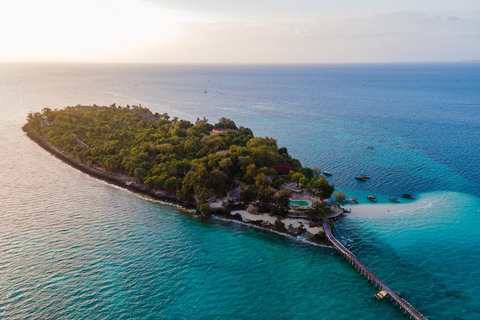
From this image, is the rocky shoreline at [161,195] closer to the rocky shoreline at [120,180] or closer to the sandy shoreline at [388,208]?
the rocky shoreline at [120,180]

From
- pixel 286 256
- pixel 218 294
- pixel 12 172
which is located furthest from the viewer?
pixel 12 172

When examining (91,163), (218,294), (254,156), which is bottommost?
(218,294)

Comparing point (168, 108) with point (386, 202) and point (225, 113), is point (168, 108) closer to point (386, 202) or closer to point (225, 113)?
point (225, 113)

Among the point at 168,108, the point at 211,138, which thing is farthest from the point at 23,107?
the point at 211,138

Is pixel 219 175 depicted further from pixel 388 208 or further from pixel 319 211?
pixel 388 208

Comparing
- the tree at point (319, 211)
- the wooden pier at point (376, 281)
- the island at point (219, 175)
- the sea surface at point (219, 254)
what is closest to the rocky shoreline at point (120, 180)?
the island at point (219, 175)

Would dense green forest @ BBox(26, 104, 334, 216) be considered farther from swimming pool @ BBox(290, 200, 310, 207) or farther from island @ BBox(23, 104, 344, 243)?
swimming pool @ BBox(290, 200, 310, 207)

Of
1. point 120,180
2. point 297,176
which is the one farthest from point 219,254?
point 120,180

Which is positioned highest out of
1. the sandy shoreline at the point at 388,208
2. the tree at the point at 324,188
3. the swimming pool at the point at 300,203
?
the tree at the point at 324,188
